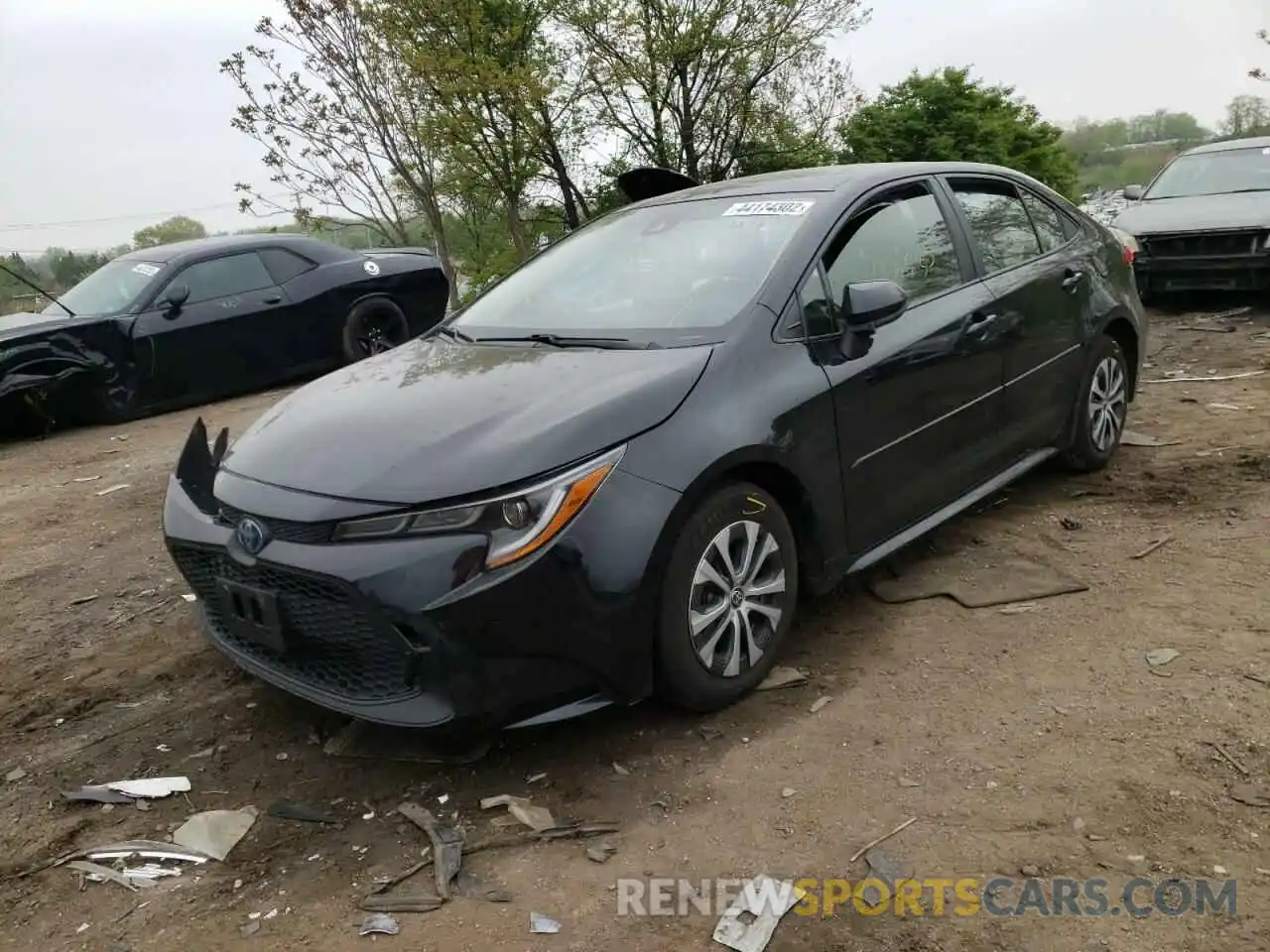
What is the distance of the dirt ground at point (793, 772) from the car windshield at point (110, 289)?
198 inches

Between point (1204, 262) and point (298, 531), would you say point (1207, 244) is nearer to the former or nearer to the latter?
point (1204, 262)

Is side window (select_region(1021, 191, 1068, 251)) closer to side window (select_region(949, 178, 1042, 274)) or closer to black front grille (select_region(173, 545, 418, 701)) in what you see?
side window (select_region(949, 178, 1042, 274))

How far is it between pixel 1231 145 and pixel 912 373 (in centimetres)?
904

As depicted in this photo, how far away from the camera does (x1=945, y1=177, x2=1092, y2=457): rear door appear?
418 cm

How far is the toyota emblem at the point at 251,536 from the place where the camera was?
9.13 feet

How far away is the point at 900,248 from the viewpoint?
3822 millimetres

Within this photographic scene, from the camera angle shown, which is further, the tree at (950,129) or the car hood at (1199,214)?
the tree at (950,129)

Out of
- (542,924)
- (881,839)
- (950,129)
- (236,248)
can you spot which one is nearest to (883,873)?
(881,839)

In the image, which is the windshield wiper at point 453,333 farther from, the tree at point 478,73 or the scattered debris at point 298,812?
the tree at point 478,73

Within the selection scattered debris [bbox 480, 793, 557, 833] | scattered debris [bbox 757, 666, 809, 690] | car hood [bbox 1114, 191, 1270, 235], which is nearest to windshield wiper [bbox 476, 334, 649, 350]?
scattered debris [bbox 757, 666, 809, 690]

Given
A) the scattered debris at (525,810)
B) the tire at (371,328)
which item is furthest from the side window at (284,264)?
the scattered debris at (525,810)

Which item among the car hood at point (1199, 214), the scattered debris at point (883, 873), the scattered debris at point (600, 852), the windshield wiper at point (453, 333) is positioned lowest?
the scattered debris at point (883, 873)

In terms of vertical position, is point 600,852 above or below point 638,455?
below

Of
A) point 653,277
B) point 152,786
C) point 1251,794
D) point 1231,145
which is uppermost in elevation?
point 1231,145
